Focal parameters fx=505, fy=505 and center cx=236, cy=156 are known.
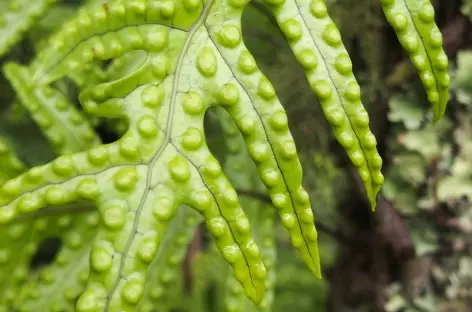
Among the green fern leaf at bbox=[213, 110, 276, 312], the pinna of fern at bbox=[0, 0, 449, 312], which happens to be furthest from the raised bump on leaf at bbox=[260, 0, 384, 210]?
the green fern leaf at bbox=[213, 110, 276, 312]

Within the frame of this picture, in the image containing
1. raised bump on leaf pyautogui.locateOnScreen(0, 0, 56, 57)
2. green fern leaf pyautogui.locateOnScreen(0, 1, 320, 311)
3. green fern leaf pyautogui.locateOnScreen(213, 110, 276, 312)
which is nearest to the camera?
green fern leaf pyautogui.locateOnScreen(0, 1, 320, 311)

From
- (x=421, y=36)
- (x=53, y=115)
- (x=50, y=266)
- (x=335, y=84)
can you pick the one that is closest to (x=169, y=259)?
(x=50, y=266)

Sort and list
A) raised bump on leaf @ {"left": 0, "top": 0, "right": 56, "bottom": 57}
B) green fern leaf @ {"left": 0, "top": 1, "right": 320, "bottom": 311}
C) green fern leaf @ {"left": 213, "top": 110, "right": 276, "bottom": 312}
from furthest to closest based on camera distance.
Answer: green fern leaf @ {"left": 213, "top": 110, "right": 276, "bottom": 312} → raised bump on leaf @ {"left": 0, "top": 0, "right": 56, "bottom": 57} → green fern leaf @ {"left": 0, "top": 1, "right": 320, "bottom": 311}

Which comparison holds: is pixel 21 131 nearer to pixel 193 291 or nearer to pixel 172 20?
pixel 172 20

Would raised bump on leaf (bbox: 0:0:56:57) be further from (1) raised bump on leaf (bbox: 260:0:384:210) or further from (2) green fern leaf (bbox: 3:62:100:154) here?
(1) raised bump on leaf (bbox: 260:0:384:210)

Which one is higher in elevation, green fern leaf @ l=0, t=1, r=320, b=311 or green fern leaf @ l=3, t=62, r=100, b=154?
green fern leaf @ l=0, t=1, r=320, b=311

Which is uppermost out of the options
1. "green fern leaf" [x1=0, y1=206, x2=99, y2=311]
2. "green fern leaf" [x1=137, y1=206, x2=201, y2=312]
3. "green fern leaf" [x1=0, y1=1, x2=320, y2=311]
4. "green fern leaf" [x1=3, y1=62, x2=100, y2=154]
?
"green fern leaf" [x1=0, y1=1, x2=320, y2=311]

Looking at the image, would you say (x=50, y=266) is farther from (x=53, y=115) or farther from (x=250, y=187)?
(x=250, y=187)

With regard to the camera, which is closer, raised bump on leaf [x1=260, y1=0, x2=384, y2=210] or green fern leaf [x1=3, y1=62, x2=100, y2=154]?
raised bump on leaf [x1=260, y1=0, x2=384, y2=210]

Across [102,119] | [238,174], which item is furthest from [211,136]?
[102,119]
